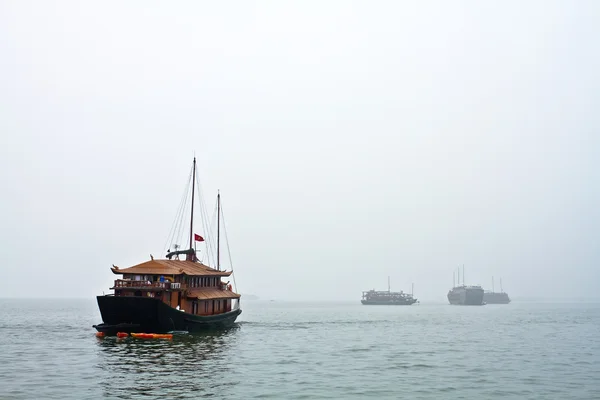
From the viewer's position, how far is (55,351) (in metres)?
48.7

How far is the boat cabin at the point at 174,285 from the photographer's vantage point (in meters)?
56.2

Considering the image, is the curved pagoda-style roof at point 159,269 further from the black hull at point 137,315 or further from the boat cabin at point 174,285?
the black hull at point 137,315

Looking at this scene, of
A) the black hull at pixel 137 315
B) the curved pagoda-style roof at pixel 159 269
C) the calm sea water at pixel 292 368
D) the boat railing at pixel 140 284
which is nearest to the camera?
the calm sea water at pixel 292 368

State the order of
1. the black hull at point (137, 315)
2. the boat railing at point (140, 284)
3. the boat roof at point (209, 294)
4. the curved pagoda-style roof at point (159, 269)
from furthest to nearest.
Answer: the boat roof at point (209, 294) < the curved pagoda-style roof at point (159, 269) < the boat railing at point (140, 284) < the black hull at point (137, 315)

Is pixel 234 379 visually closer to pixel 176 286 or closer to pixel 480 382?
pixel 480 382

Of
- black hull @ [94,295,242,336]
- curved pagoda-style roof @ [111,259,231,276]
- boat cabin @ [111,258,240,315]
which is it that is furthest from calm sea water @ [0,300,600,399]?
curved pagoda-style roof @ [111,259,231,276]

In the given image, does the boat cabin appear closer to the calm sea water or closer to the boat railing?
the boat railing

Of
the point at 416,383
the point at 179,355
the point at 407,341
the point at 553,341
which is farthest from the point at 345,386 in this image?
the point at 553,341

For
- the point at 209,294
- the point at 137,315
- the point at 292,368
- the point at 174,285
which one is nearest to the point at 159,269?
the point at 174,285

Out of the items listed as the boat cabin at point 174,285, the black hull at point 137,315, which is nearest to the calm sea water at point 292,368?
the black hull at point 137,315

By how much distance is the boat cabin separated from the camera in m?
56.2

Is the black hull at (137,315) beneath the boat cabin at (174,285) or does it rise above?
beneath

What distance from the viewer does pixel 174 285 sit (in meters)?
57.5

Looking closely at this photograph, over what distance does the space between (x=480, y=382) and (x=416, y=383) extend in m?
3.99
